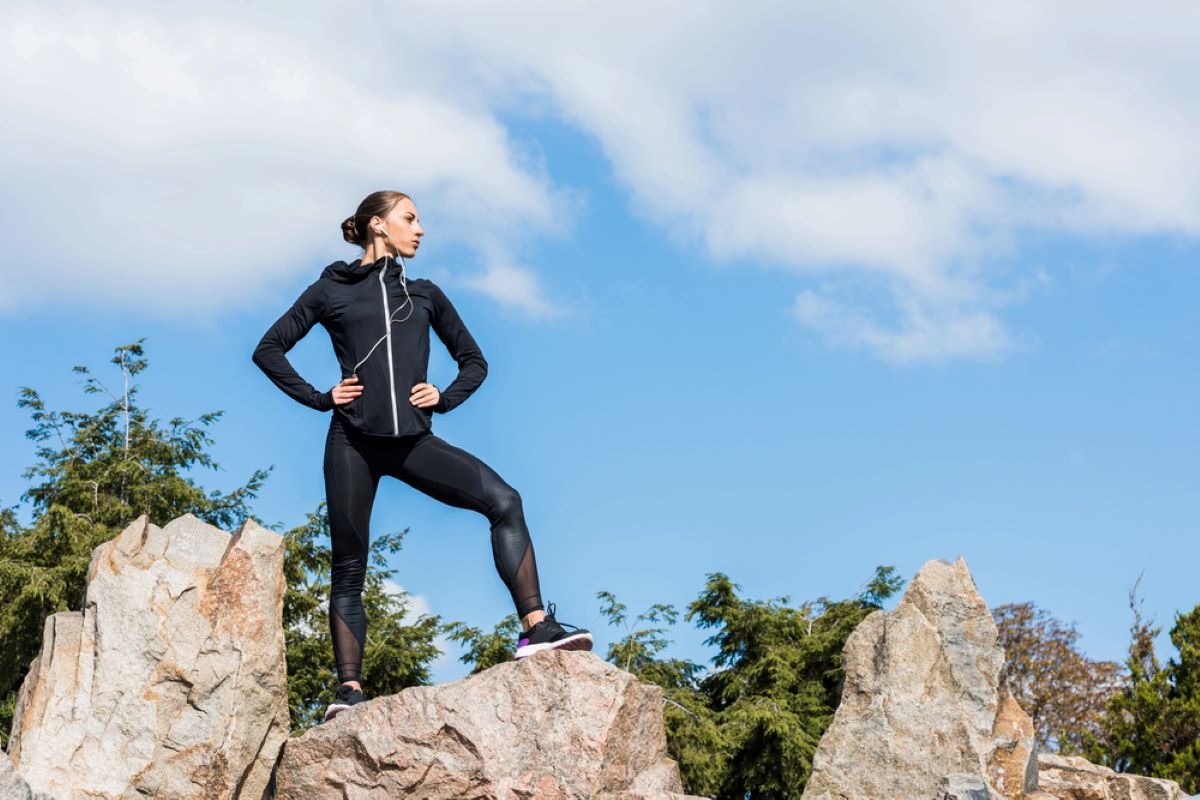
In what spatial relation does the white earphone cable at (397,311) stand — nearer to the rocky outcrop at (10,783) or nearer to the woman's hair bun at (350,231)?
the woman's hair bun at (350,231)


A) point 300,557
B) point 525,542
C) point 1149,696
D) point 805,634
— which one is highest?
point 300,557

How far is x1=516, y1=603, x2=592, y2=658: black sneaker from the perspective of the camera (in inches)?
327

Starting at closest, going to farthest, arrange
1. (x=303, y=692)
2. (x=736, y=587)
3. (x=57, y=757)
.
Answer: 1. (x=57, y=757)
2. (x=303, y=692)
3. (x=736, y=587)

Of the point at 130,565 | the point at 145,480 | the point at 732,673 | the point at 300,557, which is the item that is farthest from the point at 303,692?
the point at 130,565

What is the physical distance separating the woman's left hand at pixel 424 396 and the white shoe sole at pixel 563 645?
1.66 metres

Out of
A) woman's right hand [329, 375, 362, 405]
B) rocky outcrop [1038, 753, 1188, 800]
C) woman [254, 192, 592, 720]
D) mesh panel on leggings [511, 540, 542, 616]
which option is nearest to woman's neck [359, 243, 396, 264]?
woman [254, 192, 592, 720]

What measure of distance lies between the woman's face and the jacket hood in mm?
146

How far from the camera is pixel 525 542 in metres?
8.52

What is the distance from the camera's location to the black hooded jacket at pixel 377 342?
8.51 m

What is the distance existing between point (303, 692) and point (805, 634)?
306 inches

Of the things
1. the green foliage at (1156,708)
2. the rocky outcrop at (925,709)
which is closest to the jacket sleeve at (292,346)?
the rocky outcrop at (925,709)

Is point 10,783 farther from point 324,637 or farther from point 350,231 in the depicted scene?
point 324,637

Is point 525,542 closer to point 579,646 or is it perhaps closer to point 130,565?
point 579,646

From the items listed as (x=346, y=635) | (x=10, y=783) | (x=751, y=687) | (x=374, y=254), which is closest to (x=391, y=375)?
(x=374, y=254)
